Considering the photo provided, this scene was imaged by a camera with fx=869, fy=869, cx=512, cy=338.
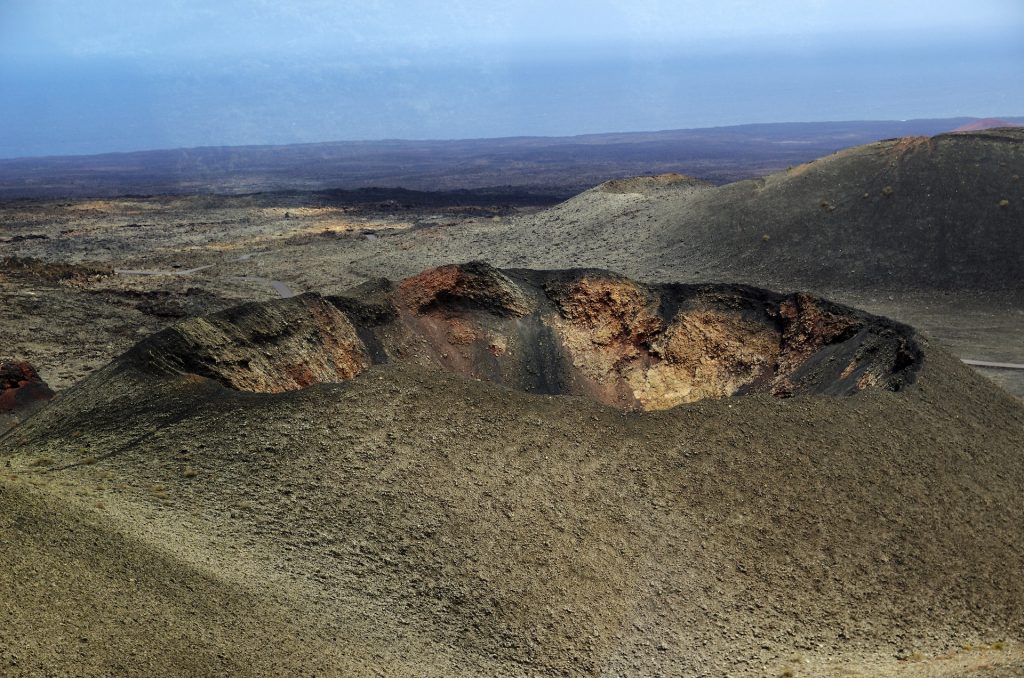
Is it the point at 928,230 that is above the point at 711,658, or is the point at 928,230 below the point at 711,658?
above

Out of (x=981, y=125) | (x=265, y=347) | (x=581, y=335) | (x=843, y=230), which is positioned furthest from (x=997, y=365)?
(x=981, y=125)

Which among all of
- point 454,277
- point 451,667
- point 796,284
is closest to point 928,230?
point 796,284

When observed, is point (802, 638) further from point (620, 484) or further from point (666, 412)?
point (666, 412)

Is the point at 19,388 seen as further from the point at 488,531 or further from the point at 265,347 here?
the point at 488,531

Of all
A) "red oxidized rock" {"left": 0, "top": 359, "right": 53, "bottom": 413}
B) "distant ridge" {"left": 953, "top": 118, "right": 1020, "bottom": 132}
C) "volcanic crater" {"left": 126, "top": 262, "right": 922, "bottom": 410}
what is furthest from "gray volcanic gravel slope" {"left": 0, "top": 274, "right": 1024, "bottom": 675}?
"distant ridge" {"left": 953, "top": 118, "right": 1020, "bottom": 132}

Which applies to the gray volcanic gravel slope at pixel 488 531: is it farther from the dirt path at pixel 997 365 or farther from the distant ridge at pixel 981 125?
the distant ridge at pixel 981 125

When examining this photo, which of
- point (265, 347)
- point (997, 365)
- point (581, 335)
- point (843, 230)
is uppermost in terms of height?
point (843, 230)

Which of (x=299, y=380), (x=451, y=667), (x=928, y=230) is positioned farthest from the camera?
(x=928, y=230)
